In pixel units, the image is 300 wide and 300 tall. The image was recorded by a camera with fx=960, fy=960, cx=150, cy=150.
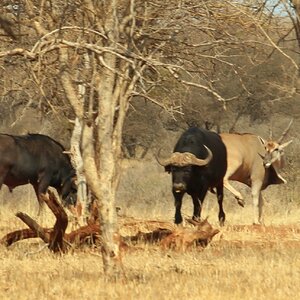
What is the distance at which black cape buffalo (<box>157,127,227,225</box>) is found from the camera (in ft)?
53.9

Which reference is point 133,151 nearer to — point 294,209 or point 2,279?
point 294,209

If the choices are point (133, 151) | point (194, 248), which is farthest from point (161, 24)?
point (133, 151)

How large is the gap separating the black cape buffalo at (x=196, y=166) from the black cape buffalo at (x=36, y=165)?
2.38 meters

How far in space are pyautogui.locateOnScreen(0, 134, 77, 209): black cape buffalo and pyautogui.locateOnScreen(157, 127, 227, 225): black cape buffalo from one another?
93.8 inches

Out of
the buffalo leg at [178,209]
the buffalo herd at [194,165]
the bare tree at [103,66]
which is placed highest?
the bare tree at [103,66]

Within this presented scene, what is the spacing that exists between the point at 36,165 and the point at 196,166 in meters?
3.47

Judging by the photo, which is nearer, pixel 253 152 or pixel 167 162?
pixel 167 162

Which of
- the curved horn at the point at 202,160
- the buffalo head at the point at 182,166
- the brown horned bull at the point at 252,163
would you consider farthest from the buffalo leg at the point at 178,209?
the brown horned bull at the point at 252,163

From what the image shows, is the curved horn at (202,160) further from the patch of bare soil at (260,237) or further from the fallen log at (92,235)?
the fallen log at (92,235)

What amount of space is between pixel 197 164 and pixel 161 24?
547cm

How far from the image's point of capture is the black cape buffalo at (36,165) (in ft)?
58.2

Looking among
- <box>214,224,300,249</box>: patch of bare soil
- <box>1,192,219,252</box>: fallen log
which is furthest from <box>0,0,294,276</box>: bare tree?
<box>214,224,300,249</box>: patch of bare soil

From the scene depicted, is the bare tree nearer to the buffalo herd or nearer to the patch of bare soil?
the patch of bare soil

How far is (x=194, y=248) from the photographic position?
450 inches
